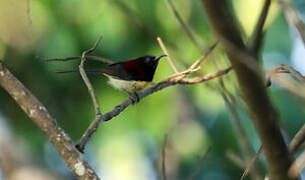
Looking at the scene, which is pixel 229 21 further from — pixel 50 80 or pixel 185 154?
pixel 185 154

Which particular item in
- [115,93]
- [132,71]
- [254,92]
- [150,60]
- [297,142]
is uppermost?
[254,92]

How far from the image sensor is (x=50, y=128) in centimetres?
219

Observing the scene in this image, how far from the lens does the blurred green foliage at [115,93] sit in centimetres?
730

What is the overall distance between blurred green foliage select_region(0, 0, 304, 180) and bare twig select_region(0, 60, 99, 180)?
416 centimetres

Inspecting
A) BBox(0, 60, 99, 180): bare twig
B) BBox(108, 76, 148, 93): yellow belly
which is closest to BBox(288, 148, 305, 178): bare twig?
BBox(0, 60, 99, 180): bare twig

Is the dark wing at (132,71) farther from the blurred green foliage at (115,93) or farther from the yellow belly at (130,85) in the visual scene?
the blurred green foliage at (115,93)

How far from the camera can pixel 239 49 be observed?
42.4 inches

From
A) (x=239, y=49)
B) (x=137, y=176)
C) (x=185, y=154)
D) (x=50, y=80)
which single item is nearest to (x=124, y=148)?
(x=137, y=176)

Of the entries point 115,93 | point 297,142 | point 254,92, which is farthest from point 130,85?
point 254,92

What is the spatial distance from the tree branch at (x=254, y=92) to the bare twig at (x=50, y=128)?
3.57ft

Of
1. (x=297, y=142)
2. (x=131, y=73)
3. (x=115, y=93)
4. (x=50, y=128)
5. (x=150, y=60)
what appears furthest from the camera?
(x=115, y=93)

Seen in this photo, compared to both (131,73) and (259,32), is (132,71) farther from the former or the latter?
(259,32)

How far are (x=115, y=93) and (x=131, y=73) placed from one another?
3.17m

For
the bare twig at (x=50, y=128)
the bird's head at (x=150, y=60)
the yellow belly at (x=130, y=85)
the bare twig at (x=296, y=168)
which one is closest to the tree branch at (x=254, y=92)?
the bare twig at (x=296, y=168)
